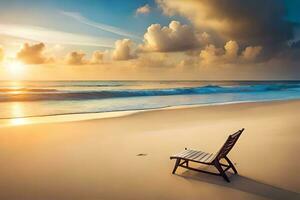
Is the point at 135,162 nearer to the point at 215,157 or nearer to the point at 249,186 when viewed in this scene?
the point at 215,157

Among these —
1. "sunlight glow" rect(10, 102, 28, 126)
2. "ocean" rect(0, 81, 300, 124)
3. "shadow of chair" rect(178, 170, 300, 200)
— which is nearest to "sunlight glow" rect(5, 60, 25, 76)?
"ocean" rect(0, 81, 300, 124)

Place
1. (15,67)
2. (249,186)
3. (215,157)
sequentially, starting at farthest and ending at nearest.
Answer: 1. (15,67)
2. (215,157)
3. (249,186)

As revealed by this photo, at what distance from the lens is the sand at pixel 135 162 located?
4734 mm

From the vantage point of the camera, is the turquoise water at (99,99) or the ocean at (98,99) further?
the turquoise water at (99,99)

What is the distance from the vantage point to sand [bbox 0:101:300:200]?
15.5ft

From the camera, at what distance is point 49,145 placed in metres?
7.64

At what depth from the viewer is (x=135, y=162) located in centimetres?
620

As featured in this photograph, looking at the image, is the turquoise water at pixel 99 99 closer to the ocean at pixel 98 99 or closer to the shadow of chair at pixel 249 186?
the ocean at pixel 98 99

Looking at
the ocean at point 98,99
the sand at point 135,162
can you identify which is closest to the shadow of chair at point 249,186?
the sand at point 135,162

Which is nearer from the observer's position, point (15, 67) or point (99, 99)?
point (99, 99)

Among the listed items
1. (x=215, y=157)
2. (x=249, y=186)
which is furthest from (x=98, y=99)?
(x=249, y=186)

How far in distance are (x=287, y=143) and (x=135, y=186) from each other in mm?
4818

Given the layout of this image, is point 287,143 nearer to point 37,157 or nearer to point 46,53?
point 37,157

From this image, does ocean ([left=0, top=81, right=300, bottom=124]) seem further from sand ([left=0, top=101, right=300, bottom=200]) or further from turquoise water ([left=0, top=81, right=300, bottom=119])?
sand ([left=0, top=101, right=300, bottom=200])
